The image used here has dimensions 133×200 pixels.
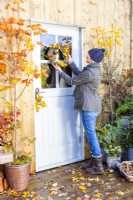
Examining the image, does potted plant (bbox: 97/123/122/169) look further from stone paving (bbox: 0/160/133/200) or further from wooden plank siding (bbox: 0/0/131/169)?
wooden plank siding (bbox: 0/0/131/169)

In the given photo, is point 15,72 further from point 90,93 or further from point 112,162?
point 112,162

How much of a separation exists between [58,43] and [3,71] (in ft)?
3.79

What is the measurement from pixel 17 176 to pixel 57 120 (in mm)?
1123

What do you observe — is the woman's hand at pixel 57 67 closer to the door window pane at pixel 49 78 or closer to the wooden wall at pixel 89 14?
the door window pane at pixel 49 78

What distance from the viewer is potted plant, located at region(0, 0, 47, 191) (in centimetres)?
321

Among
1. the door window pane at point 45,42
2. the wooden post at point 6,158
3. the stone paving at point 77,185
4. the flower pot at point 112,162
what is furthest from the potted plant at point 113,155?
the door window pane at point 45,42

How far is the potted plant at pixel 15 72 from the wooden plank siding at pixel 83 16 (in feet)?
0.47

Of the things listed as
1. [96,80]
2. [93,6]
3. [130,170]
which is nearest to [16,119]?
[96,80]

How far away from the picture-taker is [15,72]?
3.45 m

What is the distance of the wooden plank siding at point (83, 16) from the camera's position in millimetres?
3703

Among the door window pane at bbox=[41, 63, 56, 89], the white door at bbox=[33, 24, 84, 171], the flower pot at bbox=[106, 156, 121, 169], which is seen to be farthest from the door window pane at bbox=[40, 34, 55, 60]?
the flower pot at bbox=[106, 156, 121, 169]

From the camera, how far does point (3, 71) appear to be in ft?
10.4

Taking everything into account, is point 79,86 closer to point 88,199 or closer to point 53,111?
point 53,111

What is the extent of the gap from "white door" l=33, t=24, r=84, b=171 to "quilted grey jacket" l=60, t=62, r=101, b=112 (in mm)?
305
